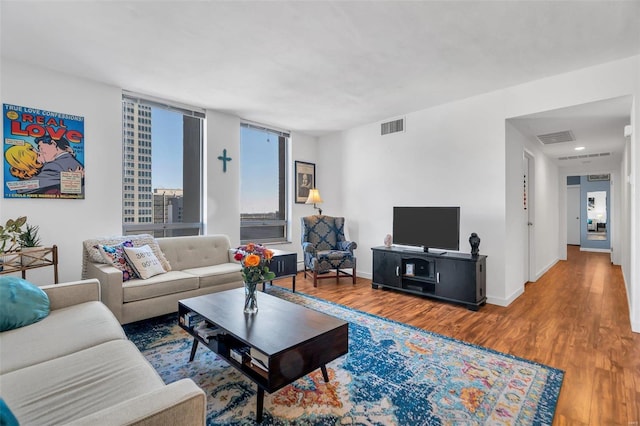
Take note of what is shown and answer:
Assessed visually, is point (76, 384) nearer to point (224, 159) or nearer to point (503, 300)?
point (224, 159)

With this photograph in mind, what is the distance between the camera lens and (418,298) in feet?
13.1

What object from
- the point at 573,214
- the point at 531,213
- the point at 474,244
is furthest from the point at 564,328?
the point at 573,214

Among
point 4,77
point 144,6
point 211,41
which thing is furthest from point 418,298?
point 4,77

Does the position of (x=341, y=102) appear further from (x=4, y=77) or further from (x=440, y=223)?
(x=4, y=77)

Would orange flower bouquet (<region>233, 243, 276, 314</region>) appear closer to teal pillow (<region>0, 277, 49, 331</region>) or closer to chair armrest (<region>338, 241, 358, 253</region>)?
teal pillow (<region>0, 277, 49, 331</region>)

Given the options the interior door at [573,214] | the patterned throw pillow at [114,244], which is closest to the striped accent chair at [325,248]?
the patterned throw pillow at [114,244]

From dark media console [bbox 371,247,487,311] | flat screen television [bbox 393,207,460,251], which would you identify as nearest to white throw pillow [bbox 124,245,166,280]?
dark media console [bbox 371,247,487,311]

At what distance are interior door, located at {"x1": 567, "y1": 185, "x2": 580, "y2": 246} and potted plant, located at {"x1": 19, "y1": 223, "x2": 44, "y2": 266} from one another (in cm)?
1236

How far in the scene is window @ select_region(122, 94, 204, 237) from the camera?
12.5ft

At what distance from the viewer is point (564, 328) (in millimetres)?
2975

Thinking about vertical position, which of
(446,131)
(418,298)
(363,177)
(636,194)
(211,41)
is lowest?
(418,298)

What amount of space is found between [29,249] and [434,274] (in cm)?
428

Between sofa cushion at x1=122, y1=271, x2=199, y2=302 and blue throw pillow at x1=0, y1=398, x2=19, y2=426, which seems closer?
blue throw pillow at x1=0, y1=398, x2=19, y2=426

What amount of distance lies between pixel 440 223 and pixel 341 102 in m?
2.08
